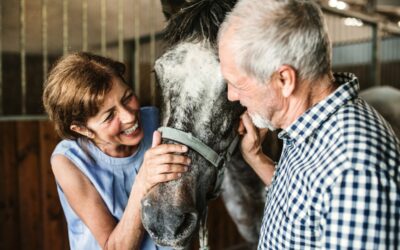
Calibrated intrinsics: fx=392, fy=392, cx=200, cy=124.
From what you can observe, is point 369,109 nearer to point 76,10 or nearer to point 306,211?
point 306,211

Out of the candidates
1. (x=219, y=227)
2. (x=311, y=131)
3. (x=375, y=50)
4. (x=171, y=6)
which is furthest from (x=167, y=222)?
(x=375, y=50)

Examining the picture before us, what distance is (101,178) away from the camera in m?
1.29

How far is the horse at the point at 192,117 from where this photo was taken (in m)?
1.07

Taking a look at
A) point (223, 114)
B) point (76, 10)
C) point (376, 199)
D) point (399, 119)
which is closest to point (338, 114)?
point (376, 199)

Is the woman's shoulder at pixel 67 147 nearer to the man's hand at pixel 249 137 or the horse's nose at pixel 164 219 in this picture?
the horse's nose at pixel 164 219

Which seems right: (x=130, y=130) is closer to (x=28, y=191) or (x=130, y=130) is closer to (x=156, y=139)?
(x=156, y=139)

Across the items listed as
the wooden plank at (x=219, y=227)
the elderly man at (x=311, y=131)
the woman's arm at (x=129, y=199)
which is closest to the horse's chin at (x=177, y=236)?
the woman's arm at (x=129, y=199)

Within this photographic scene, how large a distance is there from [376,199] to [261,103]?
1.07 feet

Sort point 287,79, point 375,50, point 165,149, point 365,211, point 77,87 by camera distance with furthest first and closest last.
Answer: point 375,50 < point 77,87 < point 165,149 < point 287,79 < point 365,211

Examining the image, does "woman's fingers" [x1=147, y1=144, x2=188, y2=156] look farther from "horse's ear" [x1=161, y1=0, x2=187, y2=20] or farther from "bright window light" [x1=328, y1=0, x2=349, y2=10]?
"bright window light" [x1=328, y1=0, x2=349, y2=10]

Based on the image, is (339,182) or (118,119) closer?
(339,182)

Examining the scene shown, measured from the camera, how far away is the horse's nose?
1.05 m

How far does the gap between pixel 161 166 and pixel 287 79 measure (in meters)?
0.44

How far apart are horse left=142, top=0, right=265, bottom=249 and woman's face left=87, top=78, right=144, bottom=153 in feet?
0.34
